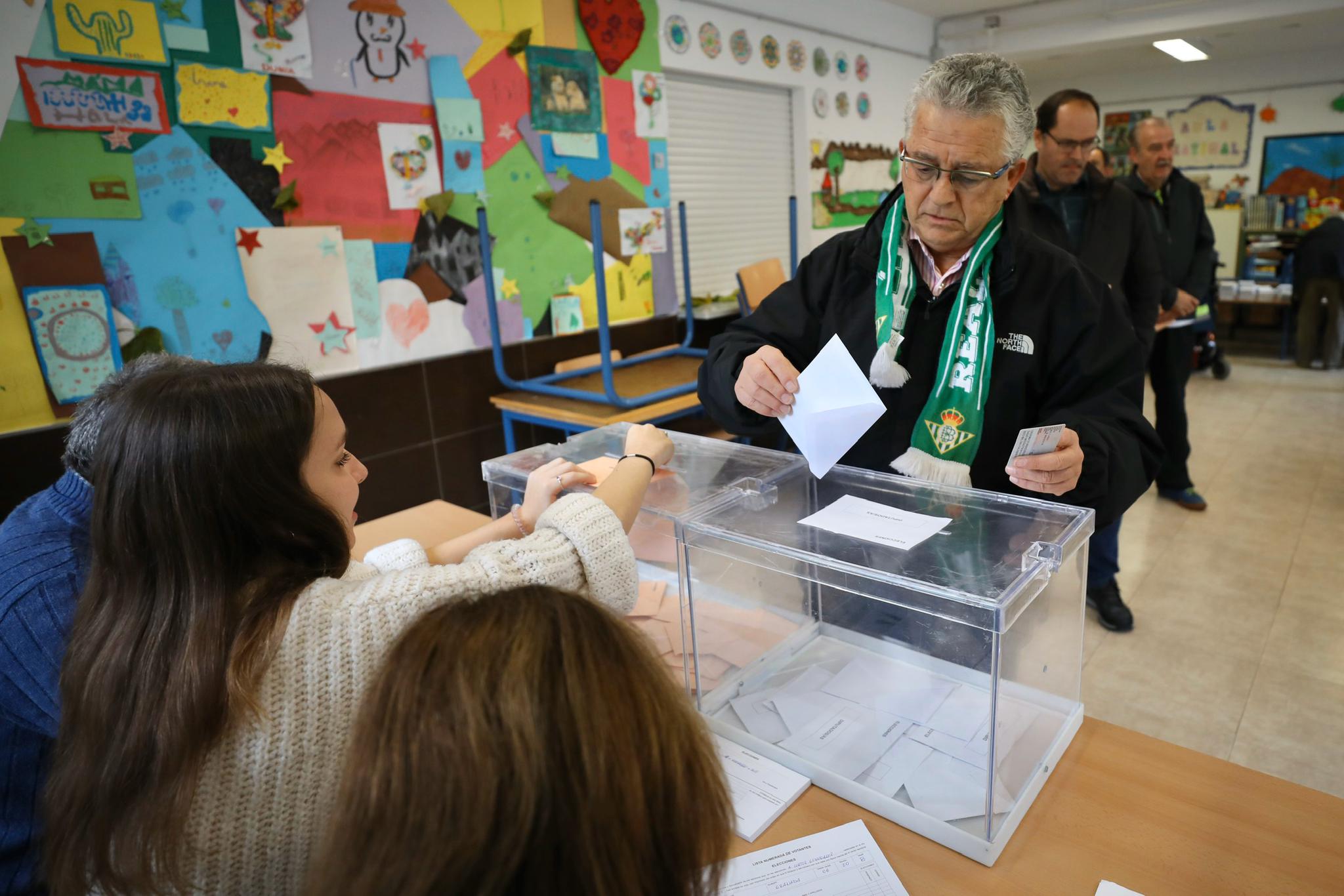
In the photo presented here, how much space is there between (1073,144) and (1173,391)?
1603mm

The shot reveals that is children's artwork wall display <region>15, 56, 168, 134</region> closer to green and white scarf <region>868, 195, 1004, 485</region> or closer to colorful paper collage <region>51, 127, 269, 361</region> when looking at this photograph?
colorful paper collage <region>51, 127, 269, 361</region>

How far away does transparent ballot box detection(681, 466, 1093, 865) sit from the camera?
0.89m

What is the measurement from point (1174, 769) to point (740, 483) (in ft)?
2.12

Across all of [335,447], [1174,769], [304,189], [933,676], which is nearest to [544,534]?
[335,447]

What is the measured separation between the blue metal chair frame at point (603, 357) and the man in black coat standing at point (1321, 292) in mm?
5527

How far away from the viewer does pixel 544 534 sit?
0.90 m

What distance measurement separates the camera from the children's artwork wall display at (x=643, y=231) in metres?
3.88

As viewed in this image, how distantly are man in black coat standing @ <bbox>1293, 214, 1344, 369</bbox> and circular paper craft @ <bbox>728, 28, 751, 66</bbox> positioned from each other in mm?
4794

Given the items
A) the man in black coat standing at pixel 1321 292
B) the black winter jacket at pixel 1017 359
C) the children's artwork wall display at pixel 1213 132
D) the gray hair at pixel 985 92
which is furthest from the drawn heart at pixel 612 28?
the children's artwork wall display at pixel 1213 132

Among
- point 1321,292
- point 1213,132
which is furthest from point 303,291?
point 1213,132

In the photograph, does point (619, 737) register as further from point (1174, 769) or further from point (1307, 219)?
point (1307, 219)

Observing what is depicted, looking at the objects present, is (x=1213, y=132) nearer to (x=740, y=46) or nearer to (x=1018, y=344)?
(x=740, y=46)

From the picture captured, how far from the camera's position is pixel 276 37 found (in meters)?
2.68

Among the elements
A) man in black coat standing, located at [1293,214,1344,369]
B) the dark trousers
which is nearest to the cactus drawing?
the dark trousers
